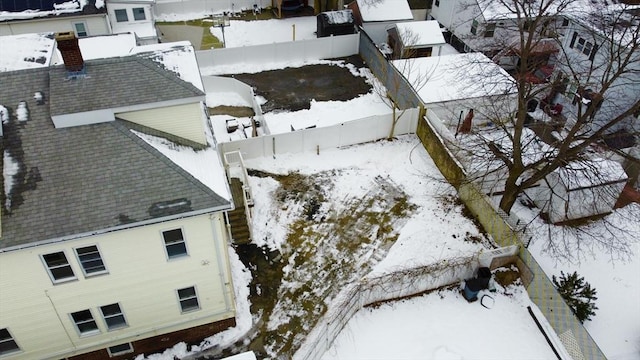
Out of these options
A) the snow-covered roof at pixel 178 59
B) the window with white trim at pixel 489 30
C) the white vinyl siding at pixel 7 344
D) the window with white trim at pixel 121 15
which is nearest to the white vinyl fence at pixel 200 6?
the window with white trim at pixel 121 15

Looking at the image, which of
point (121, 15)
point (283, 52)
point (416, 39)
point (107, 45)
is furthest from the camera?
point (283, 52)

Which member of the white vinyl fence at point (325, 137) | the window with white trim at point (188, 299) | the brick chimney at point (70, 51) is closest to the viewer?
the brick chimney at point (70, 51)

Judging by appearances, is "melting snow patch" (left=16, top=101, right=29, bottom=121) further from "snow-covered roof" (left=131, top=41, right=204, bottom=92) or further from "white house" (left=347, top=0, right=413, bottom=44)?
"white house" (left=347, top=0, right=413, bottom=44)

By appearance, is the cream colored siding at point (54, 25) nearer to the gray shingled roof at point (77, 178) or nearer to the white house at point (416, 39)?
the gray shingled roof at point (77, 178)

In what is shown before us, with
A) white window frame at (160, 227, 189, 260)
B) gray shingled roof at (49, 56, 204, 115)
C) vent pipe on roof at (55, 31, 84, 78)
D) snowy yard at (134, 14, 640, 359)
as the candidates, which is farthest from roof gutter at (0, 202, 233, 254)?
snowy yard at (134, 14, 640, 359)

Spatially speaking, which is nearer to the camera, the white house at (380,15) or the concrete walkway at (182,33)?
the white house at (380,15)

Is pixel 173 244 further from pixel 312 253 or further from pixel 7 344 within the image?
pixel 312 253

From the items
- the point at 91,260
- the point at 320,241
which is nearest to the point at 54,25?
the point at 91,260
